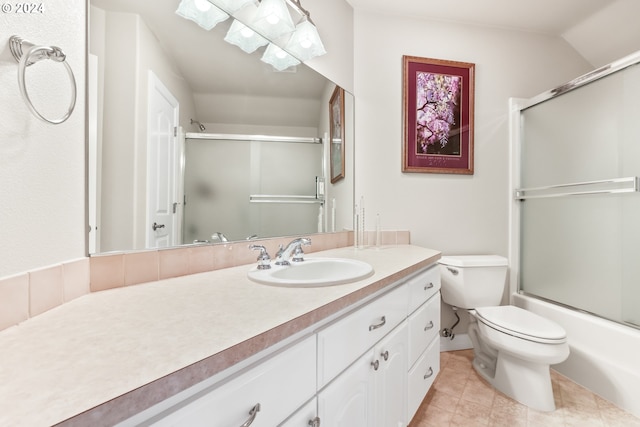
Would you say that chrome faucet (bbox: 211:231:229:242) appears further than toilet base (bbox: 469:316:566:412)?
No

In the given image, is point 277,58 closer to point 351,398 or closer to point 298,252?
point 298,252

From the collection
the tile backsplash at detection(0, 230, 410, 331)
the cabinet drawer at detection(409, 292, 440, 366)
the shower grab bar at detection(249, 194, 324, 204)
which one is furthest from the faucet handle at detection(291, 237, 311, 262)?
the cabinet drawer at detection(409, 292, 440, 366)

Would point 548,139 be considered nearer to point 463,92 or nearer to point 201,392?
point 463,92

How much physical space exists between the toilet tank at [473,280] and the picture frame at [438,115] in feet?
2.10

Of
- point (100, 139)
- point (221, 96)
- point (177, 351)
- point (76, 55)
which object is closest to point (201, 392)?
point (177, 351)

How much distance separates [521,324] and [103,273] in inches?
72.6

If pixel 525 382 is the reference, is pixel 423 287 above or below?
above

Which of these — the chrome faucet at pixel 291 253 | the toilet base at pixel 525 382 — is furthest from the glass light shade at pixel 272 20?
the toilet base at pixel 525 382

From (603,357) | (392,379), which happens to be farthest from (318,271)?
(603,357)

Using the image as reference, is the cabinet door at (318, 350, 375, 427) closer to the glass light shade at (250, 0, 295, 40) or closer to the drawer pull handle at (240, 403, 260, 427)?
the drawer pull handle at (240, 403, 260, 427)

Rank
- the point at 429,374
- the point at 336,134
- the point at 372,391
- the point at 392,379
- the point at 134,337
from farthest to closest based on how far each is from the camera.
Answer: the point at 336,134, the point at 429,374, the point at 392,379, the point at 372,391, the point at 134,337

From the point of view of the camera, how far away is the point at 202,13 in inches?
42.4

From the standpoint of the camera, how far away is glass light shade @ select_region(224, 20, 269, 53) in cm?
120

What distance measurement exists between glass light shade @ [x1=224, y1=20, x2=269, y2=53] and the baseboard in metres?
2.14
